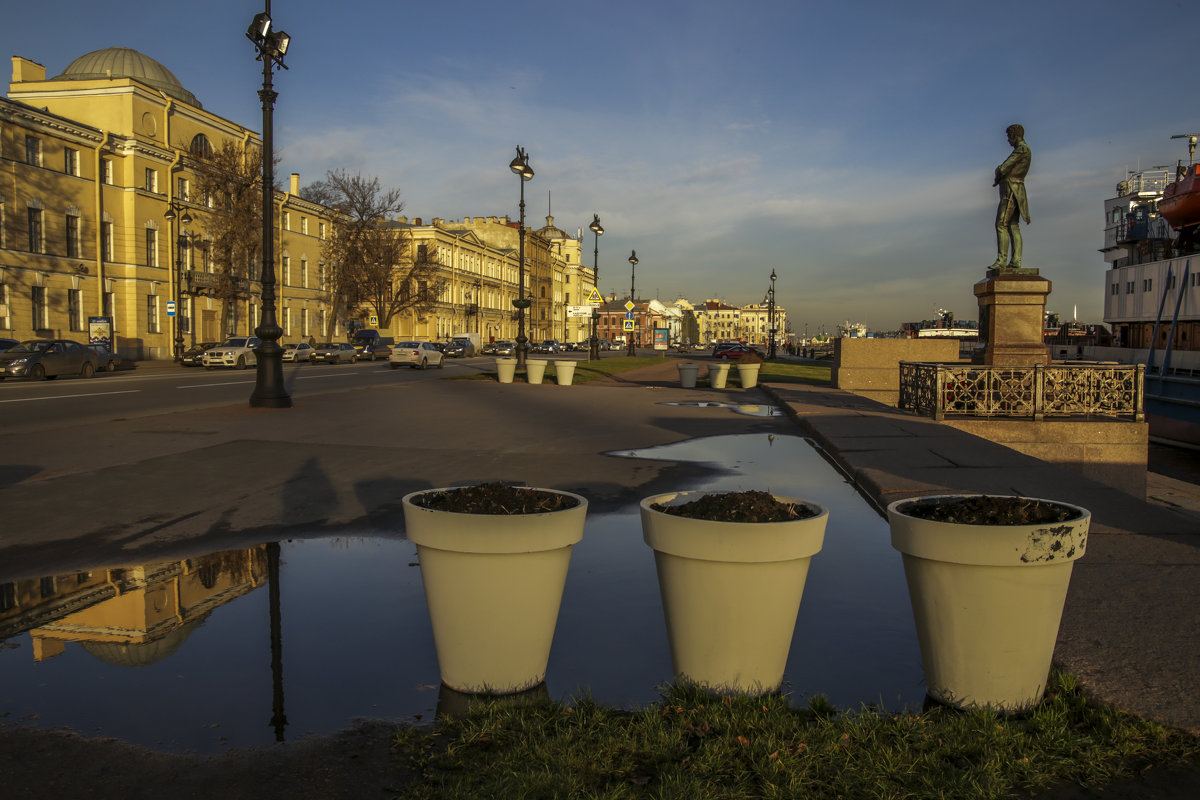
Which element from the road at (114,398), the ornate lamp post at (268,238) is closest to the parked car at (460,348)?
the road at (114,398)

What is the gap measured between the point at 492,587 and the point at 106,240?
160 ft

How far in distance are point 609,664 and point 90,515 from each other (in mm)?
5284

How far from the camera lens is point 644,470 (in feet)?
32.0

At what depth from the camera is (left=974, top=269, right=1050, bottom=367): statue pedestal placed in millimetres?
15336

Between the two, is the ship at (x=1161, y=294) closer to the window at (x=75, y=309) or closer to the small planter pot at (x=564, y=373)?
the small planter pot at (x=564, y=373)

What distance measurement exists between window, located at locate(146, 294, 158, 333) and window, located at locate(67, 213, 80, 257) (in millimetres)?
4781

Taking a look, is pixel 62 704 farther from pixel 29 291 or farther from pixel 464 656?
pixel 29 291

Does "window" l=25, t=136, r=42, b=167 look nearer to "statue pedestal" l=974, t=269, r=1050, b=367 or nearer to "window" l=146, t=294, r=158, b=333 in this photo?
"window" l=146, t=294, r=158, b=333

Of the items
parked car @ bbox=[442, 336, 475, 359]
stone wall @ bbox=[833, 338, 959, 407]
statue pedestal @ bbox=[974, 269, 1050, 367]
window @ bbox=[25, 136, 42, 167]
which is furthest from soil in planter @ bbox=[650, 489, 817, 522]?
parked car @ bbox=[442, 336, 475, 359]

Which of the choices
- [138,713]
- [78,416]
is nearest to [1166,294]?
[78,416]

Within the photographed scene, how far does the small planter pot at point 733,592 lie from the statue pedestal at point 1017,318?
13.5 metres

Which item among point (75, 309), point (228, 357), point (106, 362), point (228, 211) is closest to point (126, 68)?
point (228, 211)

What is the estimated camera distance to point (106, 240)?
4416 cm

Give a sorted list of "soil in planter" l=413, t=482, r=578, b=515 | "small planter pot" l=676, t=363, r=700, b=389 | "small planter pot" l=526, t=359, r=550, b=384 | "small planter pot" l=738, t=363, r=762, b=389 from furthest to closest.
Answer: "small planter pot" l=526, t=359, r=550, b=384 → "small planter pot" l=738, t=363, r=762, b=389 → "small planter pot" l=676, t=363, r=700, b=389 → "soil in planter" l=413, t=482, r=578, b=515
